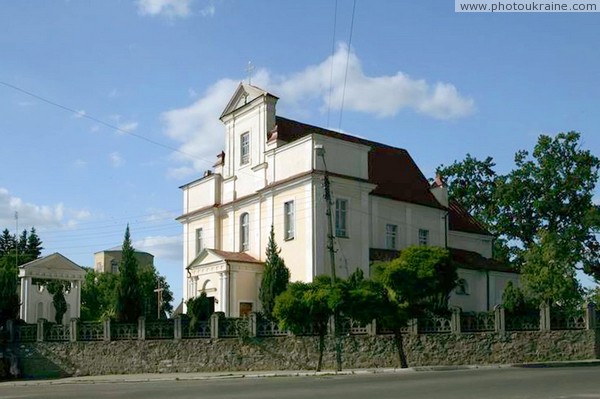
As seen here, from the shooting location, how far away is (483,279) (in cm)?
4922

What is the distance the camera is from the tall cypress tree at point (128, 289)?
122 feet

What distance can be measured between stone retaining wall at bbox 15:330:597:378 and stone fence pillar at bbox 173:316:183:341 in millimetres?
283

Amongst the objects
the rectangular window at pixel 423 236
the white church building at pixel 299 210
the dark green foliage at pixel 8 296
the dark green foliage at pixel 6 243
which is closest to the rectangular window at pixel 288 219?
the white church building at pixel 299 210

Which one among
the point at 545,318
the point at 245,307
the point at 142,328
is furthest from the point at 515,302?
the point at 142,328

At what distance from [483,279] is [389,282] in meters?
21.4

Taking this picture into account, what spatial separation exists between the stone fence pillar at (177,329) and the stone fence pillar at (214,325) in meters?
1.53

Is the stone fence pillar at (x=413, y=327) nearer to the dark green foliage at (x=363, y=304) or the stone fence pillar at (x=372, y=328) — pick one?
the stone fence pillar at (x=372, y=328)

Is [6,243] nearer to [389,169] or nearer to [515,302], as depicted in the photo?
Answer: [389,169]

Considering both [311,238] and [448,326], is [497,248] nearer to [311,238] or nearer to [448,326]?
[311,238]

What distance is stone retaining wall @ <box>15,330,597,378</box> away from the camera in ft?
97.4

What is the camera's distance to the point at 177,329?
112ft

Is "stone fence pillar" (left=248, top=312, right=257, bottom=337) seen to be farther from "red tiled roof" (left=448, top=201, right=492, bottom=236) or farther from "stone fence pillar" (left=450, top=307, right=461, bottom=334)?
"red tiled roof" (left=448, top=201, right=492, bottom=236)

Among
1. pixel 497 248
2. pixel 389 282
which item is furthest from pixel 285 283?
pixel 497 248

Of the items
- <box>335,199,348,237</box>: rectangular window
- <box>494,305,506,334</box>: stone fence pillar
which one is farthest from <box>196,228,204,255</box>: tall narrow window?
<box>494,305,506,334</box>: stone fence pillar
